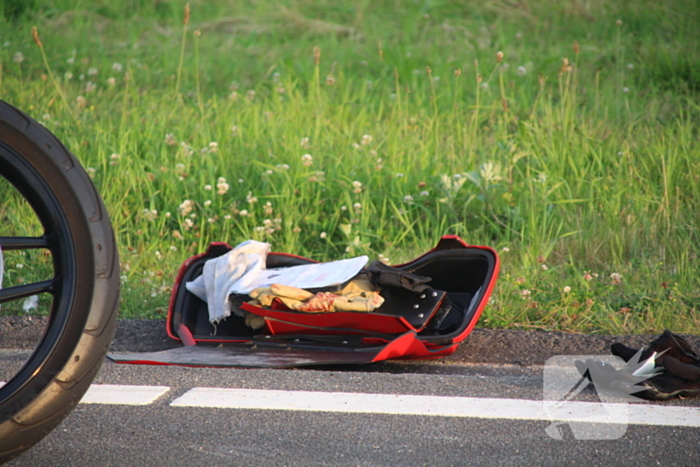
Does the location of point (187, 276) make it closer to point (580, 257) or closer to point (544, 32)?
point (580, 257)

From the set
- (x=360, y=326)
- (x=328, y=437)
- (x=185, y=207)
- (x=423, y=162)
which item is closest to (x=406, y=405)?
(x=328, y=437)

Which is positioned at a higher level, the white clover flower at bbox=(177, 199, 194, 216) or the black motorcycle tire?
the black motorcycle tire

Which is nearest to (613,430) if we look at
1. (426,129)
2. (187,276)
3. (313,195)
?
(187,276)

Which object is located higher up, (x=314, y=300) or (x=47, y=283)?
(x=47, y=283)

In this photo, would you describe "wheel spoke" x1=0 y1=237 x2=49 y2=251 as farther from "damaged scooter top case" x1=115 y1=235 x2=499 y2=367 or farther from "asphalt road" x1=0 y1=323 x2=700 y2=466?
"damaged scooter top case" x1=115 y1=235 x2=499 y2=367

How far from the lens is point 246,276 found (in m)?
3.17

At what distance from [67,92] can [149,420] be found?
17.3 ft

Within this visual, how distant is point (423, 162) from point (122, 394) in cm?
327

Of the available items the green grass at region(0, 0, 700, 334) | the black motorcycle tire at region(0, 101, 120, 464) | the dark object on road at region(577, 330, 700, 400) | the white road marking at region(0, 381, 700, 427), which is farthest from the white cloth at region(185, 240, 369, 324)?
the black motorcycle tire at region(0, 101, 120, 464)

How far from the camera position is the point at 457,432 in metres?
1.94

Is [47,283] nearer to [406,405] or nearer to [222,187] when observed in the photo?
[406,405]

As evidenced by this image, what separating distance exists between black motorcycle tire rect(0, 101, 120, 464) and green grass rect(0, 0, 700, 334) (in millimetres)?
2111

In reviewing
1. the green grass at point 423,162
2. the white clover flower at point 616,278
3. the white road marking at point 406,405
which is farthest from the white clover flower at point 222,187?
the white road marking at point 406,405

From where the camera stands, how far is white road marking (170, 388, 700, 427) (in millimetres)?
2041
